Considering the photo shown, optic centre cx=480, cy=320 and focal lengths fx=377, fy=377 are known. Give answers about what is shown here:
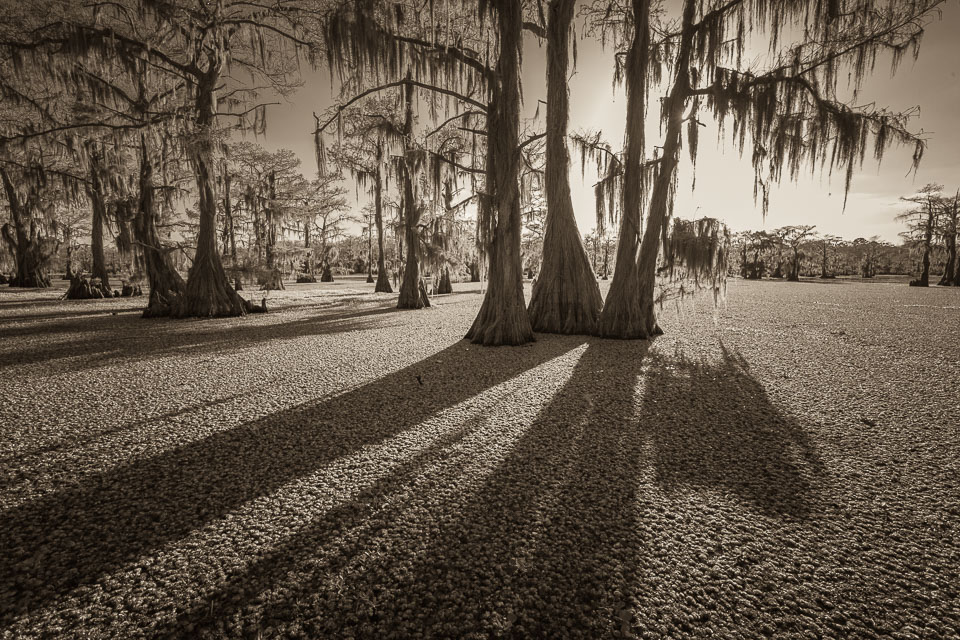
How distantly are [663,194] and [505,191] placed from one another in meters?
3.56

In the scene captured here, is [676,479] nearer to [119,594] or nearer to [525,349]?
[119,594]

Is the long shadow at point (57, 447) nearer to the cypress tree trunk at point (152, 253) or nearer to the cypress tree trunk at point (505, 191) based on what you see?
the cypress tree trunk at point (505, 191)

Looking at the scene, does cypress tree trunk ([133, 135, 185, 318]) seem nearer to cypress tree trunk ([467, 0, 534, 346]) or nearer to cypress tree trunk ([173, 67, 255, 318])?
cypress tree trunk ([173, 67, 255, 318])

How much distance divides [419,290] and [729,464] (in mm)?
12822

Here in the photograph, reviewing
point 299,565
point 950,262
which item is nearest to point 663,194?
point 299,565

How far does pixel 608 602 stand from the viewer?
1.67 meters

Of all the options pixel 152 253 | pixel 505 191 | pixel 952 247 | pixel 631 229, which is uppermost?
pixel 952 247

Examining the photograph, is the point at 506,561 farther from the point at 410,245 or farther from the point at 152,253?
the point at 152,253

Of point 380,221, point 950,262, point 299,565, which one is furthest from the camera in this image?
point 950,262

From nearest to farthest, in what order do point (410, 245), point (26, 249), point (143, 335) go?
1. point (143, 335)
2. point (410, 245)
3. point (26, 249)

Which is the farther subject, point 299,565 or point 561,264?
point 561,264

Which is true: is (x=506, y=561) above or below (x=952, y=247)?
below

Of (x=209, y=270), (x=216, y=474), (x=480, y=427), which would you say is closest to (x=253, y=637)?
(x=216, y=474)

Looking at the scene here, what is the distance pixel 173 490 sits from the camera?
8.41 feet
